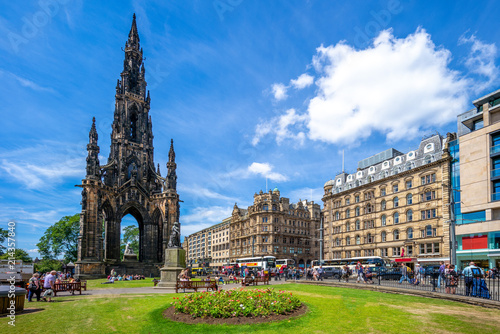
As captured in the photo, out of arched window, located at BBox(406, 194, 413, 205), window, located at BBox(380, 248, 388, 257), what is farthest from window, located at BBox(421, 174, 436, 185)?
Answer: window, located at BBox(380, 248, 388, 257)

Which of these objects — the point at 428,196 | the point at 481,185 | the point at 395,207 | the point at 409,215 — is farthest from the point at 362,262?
the point at 481,185

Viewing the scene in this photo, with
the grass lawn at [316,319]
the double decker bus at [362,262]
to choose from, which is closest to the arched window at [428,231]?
the double decker bus at [362,262]

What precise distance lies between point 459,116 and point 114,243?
5604cm

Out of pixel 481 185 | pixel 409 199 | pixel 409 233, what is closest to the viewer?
pixel 481 185

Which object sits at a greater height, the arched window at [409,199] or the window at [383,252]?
the arched window at [409,199]

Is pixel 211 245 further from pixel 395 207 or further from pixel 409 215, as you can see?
pixel 409 215

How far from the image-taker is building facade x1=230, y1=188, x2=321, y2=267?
85188 millimetres

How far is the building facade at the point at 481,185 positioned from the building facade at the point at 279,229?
141 feet

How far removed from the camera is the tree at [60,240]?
234ft

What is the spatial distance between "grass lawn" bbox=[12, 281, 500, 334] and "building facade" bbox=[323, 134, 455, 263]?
34.9 m

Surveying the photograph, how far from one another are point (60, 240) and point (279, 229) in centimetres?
4857

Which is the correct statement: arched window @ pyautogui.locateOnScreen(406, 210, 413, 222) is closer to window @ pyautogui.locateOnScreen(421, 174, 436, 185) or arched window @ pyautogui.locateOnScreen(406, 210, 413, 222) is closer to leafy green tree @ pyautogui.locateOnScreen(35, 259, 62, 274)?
window @ pyautogui.locateOnScreen(421, 174, 436, 185)

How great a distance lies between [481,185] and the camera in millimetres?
43750

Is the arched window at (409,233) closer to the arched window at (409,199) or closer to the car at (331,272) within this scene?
the arched window at (409,199)
